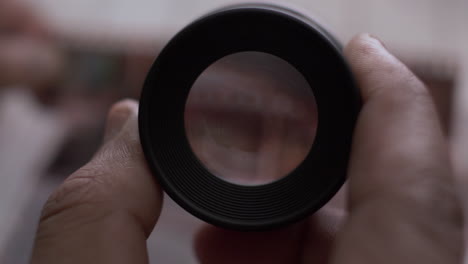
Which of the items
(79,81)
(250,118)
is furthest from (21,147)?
(250,118)

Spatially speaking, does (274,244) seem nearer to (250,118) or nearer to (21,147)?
(250,118)

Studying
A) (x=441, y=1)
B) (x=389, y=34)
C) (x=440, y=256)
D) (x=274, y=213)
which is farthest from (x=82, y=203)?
(x=441, y=1)

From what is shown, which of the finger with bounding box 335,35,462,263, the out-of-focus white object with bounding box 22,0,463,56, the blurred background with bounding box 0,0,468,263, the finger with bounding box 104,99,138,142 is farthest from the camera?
the out-of-focus white object with bounding box 22,0,463,56

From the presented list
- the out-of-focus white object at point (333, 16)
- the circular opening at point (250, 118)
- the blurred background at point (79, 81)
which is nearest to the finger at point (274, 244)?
the circular opening at point (250, 118)

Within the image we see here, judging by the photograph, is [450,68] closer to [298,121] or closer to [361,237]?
[298,121]

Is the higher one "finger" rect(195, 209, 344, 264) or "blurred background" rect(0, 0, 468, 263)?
"finger" rect(195, 209, 344, 264)

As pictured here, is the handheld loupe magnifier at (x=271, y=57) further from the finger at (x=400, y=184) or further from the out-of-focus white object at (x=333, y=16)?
the out-of-focus white object at (x=333, y=16)

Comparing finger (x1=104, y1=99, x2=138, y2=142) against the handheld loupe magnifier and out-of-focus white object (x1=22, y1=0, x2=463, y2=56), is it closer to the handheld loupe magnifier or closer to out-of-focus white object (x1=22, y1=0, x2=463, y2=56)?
the handheld loupe magnifier

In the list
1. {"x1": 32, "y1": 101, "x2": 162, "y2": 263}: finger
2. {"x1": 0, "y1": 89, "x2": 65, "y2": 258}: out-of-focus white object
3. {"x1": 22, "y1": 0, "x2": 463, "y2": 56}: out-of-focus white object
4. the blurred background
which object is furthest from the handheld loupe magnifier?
{"x1": 22, "y1": 0, "x2": 463, "y2": 56}: out-of-focus white object
